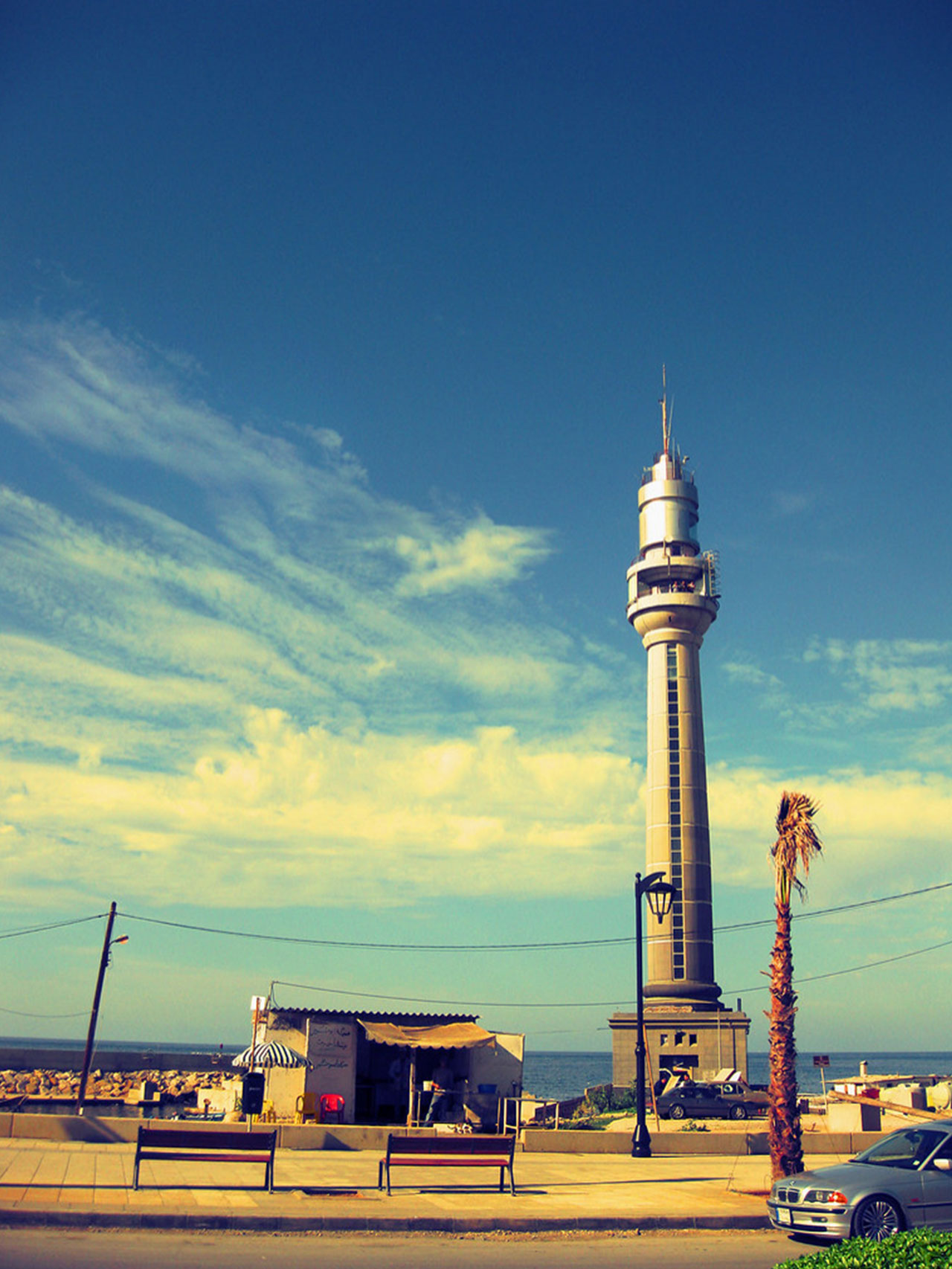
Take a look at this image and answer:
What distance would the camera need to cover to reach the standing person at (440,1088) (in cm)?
3309

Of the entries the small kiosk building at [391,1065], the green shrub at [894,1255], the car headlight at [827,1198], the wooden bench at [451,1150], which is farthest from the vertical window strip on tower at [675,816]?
the green shrub at [894,1255]

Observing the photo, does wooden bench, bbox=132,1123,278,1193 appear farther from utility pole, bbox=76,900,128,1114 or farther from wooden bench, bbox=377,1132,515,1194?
utility pole, bbox=76,900,128,1114

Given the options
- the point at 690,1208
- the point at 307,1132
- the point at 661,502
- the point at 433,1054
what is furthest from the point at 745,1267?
the point at 661,502

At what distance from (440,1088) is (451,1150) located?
56.1 feet

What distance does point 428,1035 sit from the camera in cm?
3434

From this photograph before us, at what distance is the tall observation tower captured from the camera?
75.7 metres

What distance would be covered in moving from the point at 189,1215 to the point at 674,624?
73309 millimetres

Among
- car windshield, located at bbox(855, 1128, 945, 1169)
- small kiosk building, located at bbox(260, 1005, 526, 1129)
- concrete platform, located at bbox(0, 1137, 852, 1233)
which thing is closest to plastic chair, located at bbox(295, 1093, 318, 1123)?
small kiosk building, located at bbox(260, 1005, 526, 1129)

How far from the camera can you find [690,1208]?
58.8 ft

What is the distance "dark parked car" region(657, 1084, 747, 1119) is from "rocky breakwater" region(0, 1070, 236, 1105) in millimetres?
34956

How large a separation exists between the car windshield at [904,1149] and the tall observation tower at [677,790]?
61983mm

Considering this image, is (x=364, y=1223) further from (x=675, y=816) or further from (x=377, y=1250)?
(x=675, y=816)

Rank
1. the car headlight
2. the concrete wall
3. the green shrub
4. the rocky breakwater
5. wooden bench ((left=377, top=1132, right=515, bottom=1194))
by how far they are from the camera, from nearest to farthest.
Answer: the green shrub < the car headlight < wooden bench ((left=377, top=1132, right=515, bottom=1194)) < the concrete wall < the rocky breakwater

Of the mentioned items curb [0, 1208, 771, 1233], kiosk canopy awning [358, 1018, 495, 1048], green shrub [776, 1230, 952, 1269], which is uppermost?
kiosk canopy awning [358, 1018, 495, 1048]
